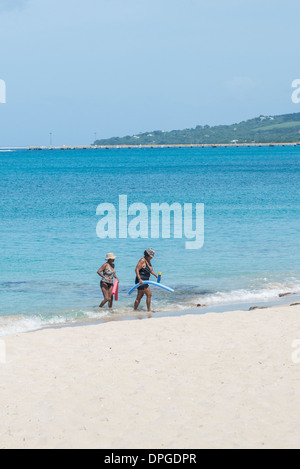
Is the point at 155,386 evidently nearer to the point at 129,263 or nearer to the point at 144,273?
the point at 144,273

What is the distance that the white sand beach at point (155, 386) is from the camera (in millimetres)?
7793

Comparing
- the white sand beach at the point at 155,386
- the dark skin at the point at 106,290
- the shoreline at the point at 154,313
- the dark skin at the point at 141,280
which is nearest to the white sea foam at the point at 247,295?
the shoreline at the point at 154,313

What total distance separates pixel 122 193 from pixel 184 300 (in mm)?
40887

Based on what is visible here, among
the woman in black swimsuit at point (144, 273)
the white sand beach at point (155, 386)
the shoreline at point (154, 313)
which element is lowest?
the shoreline at point (154, 313)

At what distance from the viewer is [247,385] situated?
9.38m

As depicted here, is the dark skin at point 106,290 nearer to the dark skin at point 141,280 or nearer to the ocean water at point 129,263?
the ocean water at point 129,263

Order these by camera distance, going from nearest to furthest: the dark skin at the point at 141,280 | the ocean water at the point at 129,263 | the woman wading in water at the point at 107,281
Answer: the dark skin at the point at 141,280, the woman wading in water at the point at 107,281, the ocean water at the point at 129,263

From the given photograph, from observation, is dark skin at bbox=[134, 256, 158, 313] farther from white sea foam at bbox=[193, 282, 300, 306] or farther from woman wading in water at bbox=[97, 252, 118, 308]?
white sea foam at bbox=[193, 282, 300, 306]

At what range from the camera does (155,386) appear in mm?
9445

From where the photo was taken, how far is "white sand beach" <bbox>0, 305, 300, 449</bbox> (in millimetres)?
7793

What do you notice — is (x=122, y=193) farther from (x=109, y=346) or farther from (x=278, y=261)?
(x=109, y=346)
